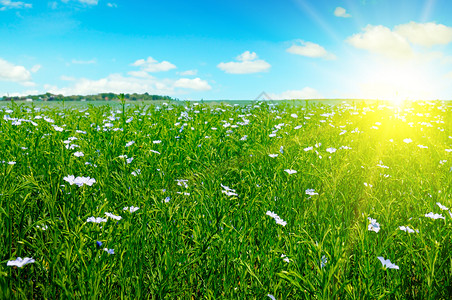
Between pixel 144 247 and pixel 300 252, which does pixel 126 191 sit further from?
pixel 300 252

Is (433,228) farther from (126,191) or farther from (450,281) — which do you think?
(126,191)

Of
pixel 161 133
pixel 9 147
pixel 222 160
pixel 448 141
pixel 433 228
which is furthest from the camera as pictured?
pixel 448 141

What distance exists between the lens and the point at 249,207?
8.50ft

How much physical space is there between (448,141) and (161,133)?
5.70 meters

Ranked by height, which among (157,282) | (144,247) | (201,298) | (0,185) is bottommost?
(201,298)

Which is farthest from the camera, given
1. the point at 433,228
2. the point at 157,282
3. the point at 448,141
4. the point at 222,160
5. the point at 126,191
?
the point at 448,141

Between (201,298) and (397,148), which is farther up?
(397,148)

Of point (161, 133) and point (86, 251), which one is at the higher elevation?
point (161, 133)

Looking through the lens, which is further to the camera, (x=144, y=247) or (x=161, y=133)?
(x=161, y=133)

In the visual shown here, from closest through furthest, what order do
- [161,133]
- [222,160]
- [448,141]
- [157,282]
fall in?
[157,282], [222,160], [161,133], [448,141]

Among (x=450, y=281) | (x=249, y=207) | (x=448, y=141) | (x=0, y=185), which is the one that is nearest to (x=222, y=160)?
(x=249, y=207)

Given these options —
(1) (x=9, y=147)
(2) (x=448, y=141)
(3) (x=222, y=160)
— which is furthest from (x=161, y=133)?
(2) (x=448, y=141)

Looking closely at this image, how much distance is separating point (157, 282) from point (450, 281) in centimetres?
169

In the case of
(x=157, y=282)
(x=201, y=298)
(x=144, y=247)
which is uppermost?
(x=144, y=247)
